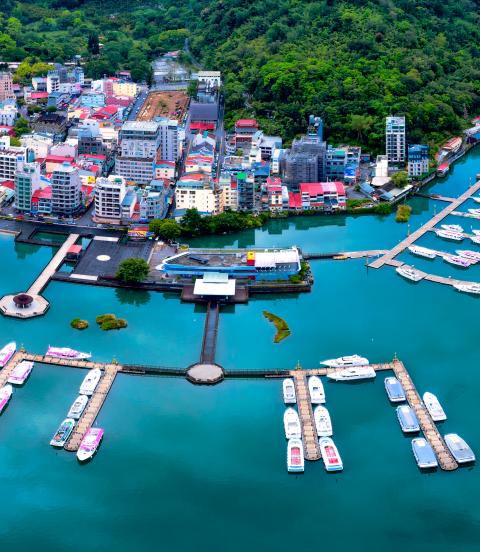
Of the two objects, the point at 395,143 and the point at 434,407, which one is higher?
the point at 395,143

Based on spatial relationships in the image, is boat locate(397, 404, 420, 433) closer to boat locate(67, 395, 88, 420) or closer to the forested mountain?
boat locate(67, 395, 88, 420)

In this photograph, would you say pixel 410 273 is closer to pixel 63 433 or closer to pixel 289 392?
pixel 289 392

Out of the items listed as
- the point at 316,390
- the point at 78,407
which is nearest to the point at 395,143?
the point at 316,390

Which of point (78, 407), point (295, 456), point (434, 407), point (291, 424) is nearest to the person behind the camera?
point (295, 456)

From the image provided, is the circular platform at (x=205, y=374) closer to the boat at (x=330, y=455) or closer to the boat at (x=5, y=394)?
the boat at (x=330, y=455)

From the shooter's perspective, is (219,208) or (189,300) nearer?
(189,300)

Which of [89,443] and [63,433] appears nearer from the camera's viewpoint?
[89,443]

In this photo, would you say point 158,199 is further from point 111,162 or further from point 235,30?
point 235,30

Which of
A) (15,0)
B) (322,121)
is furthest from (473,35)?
(15,0)
